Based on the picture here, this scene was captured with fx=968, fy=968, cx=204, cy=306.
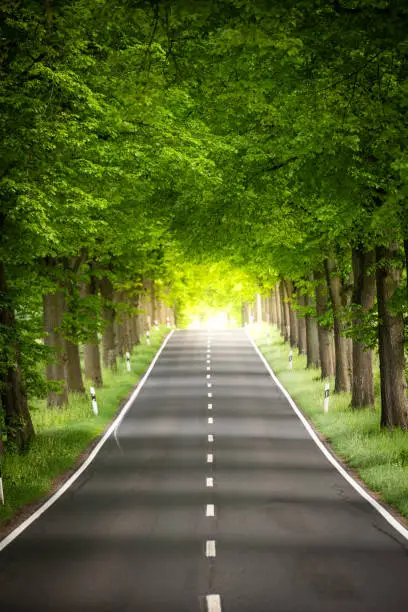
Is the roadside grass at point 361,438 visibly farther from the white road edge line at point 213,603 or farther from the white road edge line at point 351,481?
the white road edge line at point 213,603

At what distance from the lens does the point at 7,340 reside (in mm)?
20141

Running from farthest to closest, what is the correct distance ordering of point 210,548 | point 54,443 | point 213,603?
point 54,443
point 210,548
point 213,603

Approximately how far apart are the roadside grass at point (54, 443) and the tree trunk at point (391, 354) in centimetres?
798

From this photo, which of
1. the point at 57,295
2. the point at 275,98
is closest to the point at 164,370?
the point at 57,295

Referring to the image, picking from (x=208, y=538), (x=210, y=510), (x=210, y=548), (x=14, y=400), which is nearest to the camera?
(x=210, y=548)

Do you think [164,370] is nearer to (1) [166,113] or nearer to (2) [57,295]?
(2) [57,295]

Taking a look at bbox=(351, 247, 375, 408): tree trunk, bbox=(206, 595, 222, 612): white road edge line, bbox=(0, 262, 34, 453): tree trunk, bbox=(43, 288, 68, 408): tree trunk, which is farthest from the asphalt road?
bbox=(43, 288, 68, 408): tree trunk

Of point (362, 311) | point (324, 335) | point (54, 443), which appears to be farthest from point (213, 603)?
point (324, 335)

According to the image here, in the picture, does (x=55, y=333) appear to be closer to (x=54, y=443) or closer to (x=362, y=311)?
(x=54, y=443)

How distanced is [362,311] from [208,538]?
14083 millimetres

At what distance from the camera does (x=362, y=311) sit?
89.9 feet

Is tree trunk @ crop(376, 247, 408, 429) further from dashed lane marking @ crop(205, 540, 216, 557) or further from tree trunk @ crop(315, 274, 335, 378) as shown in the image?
tree trunk @ crop(315, 274, 335, 378)

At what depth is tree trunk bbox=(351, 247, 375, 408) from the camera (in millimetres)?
27562

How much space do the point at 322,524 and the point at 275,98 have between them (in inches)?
361
